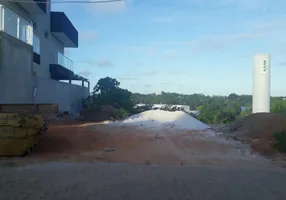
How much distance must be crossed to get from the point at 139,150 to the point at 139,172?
3.75m

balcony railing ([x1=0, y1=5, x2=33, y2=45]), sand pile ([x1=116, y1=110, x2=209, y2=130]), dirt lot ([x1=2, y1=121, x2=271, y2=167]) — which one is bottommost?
dirt lot ([x1=2, y1=121, x2=271, y2=167])

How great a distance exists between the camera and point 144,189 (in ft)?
21.3

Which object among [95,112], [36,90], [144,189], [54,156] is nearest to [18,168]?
[54,156]

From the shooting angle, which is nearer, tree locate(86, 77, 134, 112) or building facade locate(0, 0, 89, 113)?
building facade locate(0, 0, 89, 113)

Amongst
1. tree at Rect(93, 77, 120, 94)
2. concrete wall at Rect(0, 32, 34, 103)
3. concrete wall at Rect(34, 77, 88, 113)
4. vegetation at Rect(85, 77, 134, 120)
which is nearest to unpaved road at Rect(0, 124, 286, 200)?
concrete wall at Rect(0, 32, 34, 103)

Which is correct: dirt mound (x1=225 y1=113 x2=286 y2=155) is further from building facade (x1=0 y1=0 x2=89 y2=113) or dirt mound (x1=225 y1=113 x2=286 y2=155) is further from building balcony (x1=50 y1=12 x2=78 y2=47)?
building balcony (x1=50 y1=12 x2=78 y2=47)

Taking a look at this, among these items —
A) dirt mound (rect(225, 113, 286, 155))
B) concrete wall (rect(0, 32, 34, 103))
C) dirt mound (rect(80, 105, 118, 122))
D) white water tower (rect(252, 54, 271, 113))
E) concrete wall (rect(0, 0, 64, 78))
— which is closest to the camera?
concrete wall (rect(0, 32, 34, 103))

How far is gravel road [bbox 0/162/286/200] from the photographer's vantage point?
609 centimetres

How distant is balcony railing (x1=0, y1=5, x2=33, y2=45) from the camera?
13.6 metres

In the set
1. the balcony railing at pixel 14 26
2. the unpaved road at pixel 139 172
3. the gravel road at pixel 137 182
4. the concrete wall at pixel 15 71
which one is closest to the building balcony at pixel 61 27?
the balcony railing at pixel 14 26

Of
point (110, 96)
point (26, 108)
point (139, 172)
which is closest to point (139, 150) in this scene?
point (139, 172)

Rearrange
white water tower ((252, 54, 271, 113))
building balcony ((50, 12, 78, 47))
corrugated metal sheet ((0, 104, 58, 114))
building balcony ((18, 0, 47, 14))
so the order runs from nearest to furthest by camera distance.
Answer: corrugated metal sheet ((0, 104, 58, 114)), building balcony ((18, 0, 47, 14)), white water tower ((252, 54, 271, 113)), building balcony ((50, 12, 78, 47))

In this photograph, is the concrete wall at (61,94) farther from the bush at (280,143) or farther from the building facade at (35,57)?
the bush at (280,143)

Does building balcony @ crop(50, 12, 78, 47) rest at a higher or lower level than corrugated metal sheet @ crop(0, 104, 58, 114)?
higher
